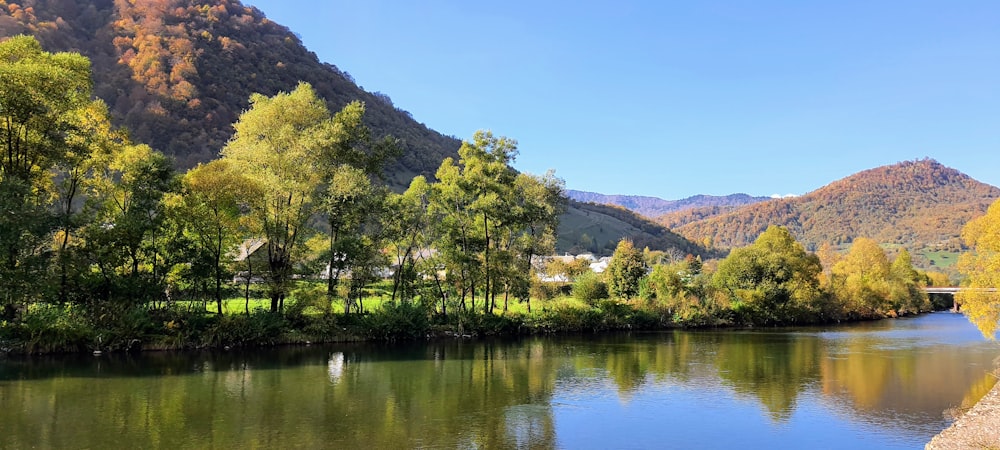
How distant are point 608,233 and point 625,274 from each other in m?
110

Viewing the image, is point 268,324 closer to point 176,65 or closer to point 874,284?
point 874,284

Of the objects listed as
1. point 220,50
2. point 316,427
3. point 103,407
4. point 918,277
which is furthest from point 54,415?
point 918,277

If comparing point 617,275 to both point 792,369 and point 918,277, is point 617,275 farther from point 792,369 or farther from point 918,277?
point 918,277

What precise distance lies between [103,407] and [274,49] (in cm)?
11413

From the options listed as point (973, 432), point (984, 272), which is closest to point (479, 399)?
point (973, 432)

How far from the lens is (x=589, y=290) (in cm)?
4278

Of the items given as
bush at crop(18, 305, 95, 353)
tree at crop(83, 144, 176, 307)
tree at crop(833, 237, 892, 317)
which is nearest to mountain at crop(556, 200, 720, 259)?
tree at crop(833, 237, 892, 317)

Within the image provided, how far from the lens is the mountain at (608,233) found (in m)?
134

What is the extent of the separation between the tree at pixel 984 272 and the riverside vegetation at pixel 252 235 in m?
22.1

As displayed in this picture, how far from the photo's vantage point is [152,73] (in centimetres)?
8319

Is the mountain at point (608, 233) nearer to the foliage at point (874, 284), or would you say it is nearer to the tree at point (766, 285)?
the foliage at point (874, 284)

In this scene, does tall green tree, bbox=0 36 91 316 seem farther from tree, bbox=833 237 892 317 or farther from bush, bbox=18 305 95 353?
tree, bbox=833 237 892 317

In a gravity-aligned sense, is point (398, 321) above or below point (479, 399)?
above

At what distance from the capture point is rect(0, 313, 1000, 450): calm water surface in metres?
12.9
